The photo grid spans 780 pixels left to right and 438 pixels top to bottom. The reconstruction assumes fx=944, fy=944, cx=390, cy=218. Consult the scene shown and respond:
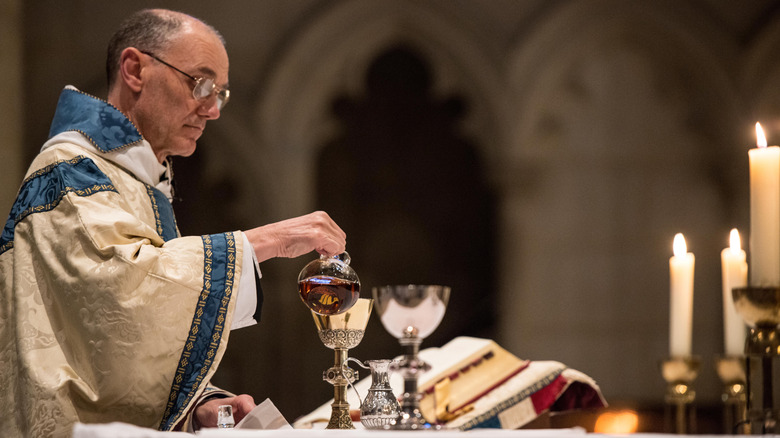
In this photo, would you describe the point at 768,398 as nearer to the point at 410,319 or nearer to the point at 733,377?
the point at 733,377

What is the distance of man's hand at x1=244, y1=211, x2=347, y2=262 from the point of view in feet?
7.77

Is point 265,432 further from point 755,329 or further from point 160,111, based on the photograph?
point 160,111

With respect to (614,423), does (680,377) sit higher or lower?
higher

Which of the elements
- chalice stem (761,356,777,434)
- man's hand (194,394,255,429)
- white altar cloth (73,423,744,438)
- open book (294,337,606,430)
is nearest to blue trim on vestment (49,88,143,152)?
man's hand (194,394,255,429)

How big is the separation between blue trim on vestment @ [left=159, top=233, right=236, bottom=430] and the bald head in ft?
2.96

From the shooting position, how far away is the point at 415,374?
5.24 feet

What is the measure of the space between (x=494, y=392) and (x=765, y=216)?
2.06 metres

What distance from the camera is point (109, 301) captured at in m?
2.27

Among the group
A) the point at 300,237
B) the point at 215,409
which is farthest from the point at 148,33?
the point at 215,409

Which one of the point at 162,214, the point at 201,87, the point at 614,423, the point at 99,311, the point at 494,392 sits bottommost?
the point at 614,423

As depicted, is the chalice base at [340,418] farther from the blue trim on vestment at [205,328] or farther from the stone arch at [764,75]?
the stone arch at [764,75]

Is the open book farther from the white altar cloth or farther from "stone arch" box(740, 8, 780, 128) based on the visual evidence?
"stone arch" box(740, 8, 780, 128)

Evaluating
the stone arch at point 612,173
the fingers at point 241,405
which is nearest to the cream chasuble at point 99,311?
the fingers at point 241,405

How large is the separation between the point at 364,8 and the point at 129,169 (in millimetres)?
4807
